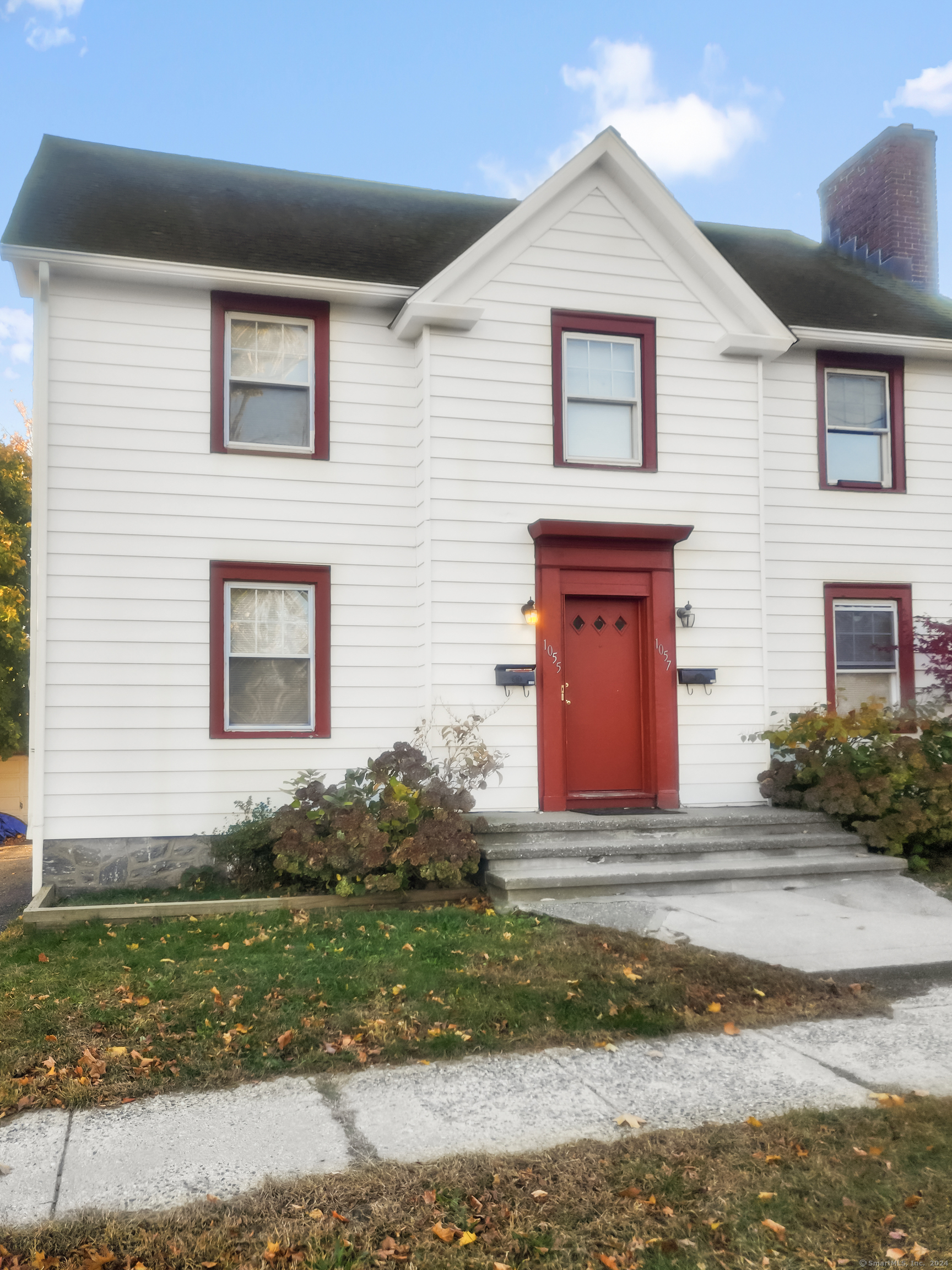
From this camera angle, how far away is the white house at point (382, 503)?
911 centimetres

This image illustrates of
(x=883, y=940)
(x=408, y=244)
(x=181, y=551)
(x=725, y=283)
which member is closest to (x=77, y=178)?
(x=408, y=244)

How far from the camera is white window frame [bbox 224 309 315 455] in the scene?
9625mm

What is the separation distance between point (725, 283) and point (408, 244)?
135 inches

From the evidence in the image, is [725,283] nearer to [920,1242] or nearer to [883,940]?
[883,940]

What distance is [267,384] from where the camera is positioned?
977 centimetres

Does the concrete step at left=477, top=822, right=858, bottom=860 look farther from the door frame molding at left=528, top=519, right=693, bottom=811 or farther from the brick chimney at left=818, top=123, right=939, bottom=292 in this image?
the brick chimney at left=818, top=123, right=939, bottom=292

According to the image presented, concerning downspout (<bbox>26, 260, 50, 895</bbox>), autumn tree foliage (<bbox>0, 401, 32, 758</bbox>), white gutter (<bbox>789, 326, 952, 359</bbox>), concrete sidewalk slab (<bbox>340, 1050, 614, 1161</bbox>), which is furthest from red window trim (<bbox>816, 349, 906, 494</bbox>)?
autumn tree foliage (<bbox>0, 401, 32, 758</bbox>)

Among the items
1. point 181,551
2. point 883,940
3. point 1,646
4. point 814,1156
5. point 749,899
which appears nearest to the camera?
point 814,1156

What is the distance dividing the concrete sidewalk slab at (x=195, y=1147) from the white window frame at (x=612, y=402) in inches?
278

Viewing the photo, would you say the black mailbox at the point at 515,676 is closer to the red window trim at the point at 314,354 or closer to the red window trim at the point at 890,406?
the red window trim at the point at 314,354

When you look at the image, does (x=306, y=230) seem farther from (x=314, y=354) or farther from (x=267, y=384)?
(x=267, y=384)

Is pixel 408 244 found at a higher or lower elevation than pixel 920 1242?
higher

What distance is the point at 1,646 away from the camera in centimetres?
1977

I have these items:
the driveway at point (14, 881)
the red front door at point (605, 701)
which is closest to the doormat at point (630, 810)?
the red front door at point (605, 701)
